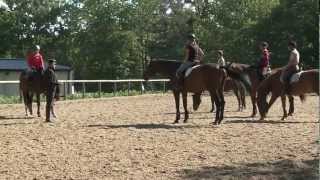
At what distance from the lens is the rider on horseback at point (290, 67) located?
15883 mm

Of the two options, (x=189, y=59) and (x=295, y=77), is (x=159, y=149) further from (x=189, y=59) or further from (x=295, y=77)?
(x=295, y=77)

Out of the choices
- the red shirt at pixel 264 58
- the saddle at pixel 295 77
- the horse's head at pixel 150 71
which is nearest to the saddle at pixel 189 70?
the horse's head at pixel 150 71

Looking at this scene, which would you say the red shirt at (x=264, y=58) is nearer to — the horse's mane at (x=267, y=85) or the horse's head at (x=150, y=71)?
the horse's mane at (x=267, y=85)

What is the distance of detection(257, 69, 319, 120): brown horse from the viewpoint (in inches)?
622

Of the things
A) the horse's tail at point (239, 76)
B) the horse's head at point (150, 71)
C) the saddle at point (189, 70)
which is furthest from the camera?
the horse's head at point (150, 71)

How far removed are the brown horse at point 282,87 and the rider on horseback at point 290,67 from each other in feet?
0.58

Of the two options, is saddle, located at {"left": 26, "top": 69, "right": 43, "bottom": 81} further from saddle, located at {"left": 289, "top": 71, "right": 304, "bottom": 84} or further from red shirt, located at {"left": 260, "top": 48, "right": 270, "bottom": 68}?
saddle, located at {"left": 289, "top": 71, "right": 304, "bottom": 84}

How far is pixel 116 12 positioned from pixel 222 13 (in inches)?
402

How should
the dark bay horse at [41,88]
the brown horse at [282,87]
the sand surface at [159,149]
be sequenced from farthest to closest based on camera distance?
the dark bay horse at [41,88]
the brown horse at [282,87]
the sand surface at [159,149]

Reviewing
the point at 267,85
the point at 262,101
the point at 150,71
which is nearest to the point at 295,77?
the point at 267,85

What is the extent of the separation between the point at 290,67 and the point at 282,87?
695 mm

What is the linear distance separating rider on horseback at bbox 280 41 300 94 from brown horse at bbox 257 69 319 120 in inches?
7.0

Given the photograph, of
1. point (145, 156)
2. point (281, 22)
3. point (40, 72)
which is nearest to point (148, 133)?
point (145, 156)

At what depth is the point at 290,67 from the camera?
16.0 meters
